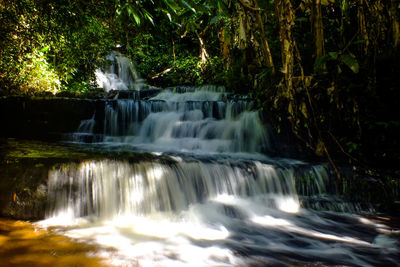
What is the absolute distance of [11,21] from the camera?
6062 millimetres

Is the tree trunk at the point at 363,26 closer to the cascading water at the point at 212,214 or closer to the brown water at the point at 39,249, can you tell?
the cascading water at the point at 212,214

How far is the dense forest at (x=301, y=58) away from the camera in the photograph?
398 centimetres

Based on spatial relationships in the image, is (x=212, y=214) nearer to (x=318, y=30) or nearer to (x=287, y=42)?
(x=287, y=42)

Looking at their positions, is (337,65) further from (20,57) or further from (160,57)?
(160,57)

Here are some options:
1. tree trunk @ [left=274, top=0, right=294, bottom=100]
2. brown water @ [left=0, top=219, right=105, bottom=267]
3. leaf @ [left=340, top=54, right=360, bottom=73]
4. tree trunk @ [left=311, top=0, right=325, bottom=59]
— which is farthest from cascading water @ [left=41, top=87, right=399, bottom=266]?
tree trunk @ [left=311, top=0, right=325, bottom=59]

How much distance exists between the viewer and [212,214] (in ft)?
12.3

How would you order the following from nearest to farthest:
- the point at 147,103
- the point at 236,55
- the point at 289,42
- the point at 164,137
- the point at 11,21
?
1. the point at 289,42
2. the point at 11,21
3. the point at 164,137
4. the point at 147,103
5. the point at 236,55

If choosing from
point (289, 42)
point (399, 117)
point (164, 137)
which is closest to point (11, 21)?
point (164, 137)

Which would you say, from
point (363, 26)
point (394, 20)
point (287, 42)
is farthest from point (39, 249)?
point (394, 20)

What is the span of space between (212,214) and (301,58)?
3910 mm

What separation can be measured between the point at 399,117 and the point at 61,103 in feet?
25.3

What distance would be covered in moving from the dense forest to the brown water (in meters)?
2.42

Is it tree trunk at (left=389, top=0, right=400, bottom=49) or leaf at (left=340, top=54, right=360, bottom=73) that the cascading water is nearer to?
leaf at (left=340, top=54, right=360, bottom=73)

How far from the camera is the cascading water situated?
8.75ft
